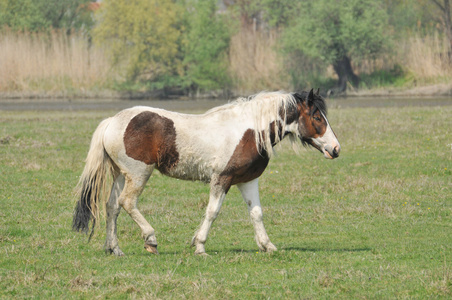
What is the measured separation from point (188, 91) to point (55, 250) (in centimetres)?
5042

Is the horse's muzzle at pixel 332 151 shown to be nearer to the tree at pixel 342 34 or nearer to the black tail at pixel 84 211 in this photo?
the black tail at pixel 84 211

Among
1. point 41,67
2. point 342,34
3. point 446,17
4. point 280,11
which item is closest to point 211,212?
point 41,67

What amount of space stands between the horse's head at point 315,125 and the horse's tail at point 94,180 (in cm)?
257

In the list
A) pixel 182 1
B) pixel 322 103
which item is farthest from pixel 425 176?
pixel 182 1

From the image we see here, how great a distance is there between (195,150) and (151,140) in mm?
581

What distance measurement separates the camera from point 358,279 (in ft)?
23.2

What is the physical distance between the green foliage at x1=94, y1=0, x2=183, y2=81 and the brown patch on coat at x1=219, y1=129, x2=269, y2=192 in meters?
47.7

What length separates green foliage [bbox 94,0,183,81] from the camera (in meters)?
55.6

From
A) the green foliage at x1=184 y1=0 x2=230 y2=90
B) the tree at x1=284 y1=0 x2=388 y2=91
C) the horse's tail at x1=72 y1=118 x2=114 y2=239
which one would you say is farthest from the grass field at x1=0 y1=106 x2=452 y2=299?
the green foliage at x1=184 y1=0 x2=230 y2=90

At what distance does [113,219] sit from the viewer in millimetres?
8438

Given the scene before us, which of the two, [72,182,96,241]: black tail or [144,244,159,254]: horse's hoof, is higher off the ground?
[72,182,96,241]: black tail

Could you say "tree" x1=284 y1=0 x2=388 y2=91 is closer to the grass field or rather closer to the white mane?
the grass field

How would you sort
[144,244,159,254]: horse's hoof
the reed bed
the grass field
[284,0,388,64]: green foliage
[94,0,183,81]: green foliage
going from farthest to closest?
1. [94,0,183,81]: green foliage
2. [284,0,388,64]: green foliage
3. the reed bed
4. [144,244,159,254]: horse's hoof
5. the grass field

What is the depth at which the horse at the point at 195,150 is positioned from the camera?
8.27m
